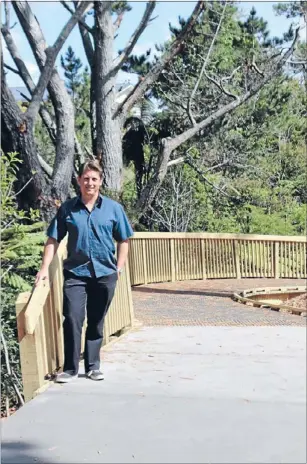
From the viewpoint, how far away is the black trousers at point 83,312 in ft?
11.7

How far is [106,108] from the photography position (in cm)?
1288

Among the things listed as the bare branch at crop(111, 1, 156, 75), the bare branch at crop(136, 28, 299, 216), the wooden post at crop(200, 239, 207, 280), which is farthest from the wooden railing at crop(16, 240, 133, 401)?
the bare branch at crop(136, 28, 299, 216)

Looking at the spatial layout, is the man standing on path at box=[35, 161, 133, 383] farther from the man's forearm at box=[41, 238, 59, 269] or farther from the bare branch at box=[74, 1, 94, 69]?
the bare branch at box=[74, 1, 94, 69]

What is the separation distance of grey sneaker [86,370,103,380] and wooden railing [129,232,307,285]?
8.85m

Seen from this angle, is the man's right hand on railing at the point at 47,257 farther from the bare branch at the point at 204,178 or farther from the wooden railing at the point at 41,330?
the bare branch at the point at 204,178

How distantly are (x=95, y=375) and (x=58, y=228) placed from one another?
0.91 meters

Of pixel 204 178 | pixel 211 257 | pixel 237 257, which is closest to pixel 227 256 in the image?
pixel 237 257

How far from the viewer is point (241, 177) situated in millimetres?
17016

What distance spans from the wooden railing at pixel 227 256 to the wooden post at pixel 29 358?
29.9 ft

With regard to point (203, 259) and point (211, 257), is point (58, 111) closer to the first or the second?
point (203, 259)

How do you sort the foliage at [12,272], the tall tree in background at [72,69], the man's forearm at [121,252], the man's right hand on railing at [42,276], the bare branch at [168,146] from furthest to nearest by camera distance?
the tall tree in background at [72,69] < the bare branch at [168,146] < the foliage at [12,272] < the man's forearm at [121,252] < the man's right hand on railing at [42,276]

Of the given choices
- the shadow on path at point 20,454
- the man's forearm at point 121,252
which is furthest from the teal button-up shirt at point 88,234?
the shadow on path at point 20,454

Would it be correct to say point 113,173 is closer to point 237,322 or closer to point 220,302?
point 220,302

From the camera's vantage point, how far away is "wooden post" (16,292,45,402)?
3.25 meters
